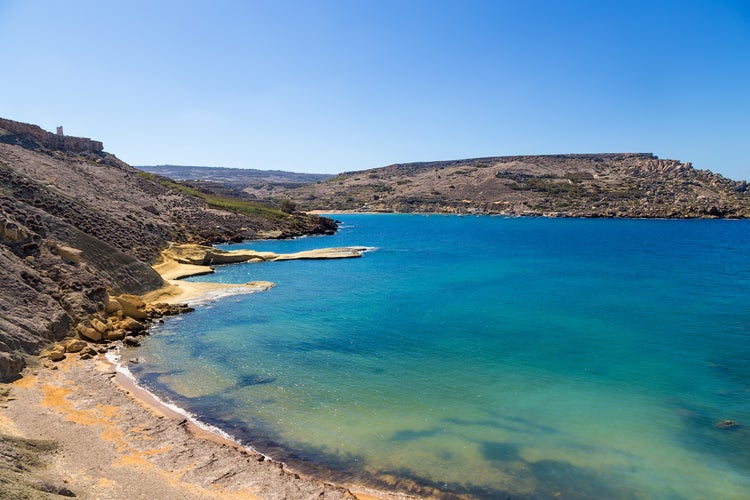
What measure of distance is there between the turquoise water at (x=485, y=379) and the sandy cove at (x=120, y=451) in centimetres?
130

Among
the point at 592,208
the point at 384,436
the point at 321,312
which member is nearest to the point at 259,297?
the point at 321,312

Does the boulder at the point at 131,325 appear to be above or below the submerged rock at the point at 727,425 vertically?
above

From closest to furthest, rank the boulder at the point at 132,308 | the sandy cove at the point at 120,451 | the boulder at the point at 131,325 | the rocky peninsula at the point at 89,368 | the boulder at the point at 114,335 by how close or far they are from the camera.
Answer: the sandy cove at the point at 120,451
the rocky peninsula at the point at 89,368
the boulder at the point at 114,335
the boulder at the point at 131,325
the boulder at the point at 132,308

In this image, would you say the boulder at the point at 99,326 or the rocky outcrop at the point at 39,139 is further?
the rocky outcrop at the point at 39,139

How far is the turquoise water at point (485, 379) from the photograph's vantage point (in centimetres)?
1691

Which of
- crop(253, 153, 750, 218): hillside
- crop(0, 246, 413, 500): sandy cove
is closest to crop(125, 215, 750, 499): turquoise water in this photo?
crop(0, 246, 413, 500): sandy cove

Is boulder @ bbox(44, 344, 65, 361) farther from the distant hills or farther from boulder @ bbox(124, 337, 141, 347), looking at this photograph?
the distant hills

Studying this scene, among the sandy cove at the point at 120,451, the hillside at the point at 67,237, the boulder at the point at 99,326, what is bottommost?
the sandy cove at the point at 120,451

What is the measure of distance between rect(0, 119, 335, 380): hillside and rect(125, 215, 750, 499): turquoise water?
17.9 ft

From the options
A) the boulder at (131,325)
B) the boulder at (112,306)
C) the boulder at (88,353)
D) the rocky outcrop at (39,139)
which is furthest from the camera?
the rocky outcrop at (39,139)

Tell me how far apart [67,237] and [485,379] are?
31.6 metres

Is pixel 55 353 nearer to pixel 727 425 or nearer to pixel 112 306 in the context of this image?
pixel 112 306

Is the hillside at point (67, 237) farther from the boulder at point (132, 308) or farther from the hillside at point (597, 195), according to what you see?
the hillside at point (597, 195)

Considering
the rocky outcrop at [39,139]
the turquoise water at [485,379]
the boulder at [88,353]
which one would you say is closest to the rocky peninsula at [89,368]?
the boulder at [88,353]
